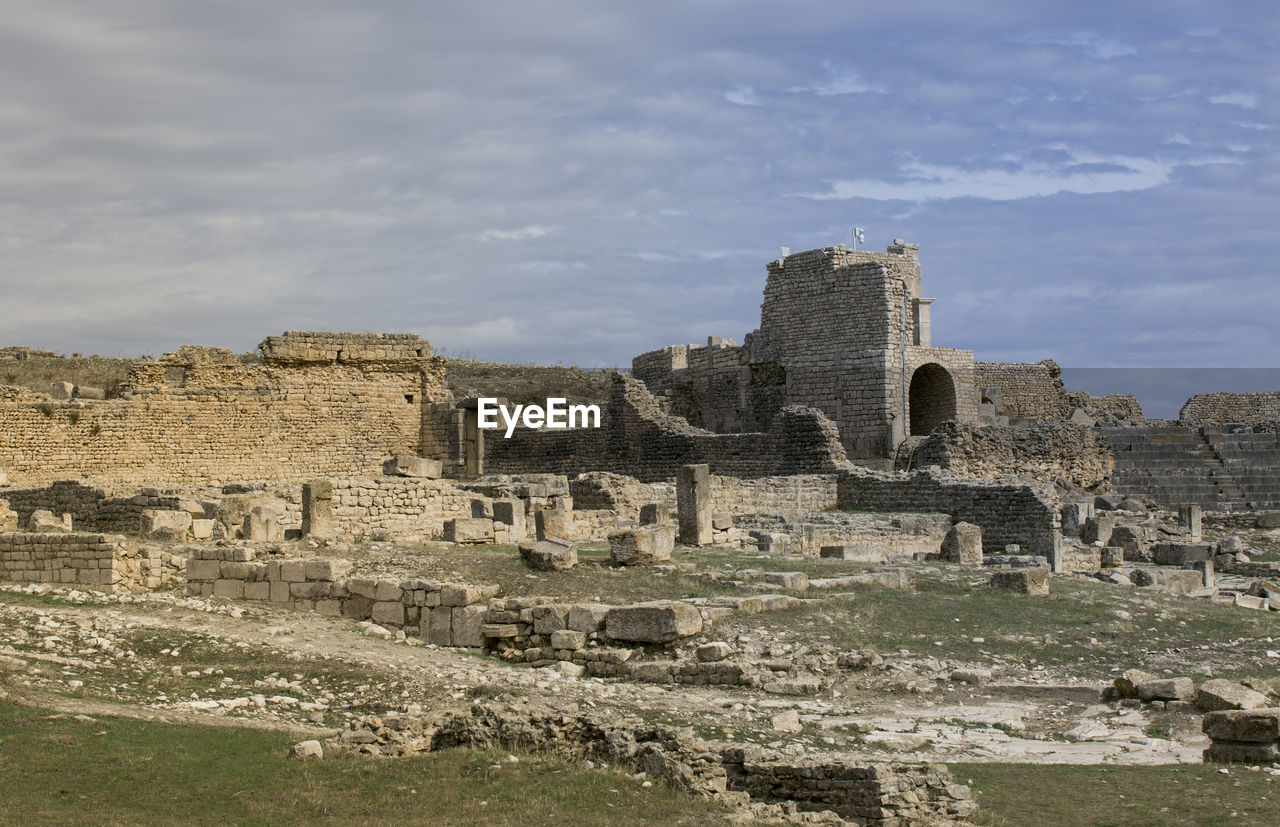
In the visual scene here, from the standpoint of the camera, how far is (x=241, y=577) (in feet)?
43.8

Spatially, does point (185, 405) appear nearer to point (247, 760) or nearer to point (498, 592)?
point (498, 592)

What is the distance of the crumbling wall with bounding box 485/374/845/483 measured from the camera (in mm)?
27000

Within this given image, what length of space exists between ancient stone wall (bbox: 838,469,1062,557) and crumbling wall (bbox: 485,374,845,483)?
1.04 meters

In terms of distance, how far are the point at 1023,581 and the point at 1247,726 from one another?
270 inches

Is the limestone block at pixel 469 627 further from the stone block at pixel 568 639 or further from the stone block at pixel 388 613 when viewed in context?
the stone block at pixel 568 639

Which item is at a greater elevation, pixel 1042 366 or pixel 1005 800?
pixel 1042 366

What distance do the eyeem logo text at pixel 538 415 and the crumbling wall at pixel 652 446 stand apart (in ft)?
0.73

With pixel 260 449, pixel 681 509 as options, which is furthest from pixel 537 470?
pixel 681 509

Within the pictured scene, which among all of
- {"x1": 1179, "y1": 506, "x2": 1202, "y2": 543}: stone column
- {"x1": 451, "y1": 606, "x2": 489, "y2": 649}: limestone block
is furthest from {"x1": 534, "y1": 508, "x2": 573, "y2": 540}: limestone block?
{"x1": 1179, "y1": 506, "x2": 1202, "y2": 543}: stone column

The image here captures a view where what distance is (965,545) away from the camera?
19484 mm

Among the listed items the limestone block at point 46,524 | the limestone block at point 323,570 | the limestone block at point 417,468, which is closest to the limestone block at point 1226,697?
the limestone block at point 323,570

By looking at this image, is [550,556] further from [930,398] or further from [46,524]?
[930,398]

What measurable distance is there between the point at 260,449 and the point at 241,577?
15036 mm

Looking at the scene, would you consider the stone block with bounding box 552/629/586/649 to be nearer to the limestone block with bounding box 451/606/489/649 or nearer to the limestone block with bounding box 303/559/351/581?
the limestone block with bounding box 451/606/489/649
